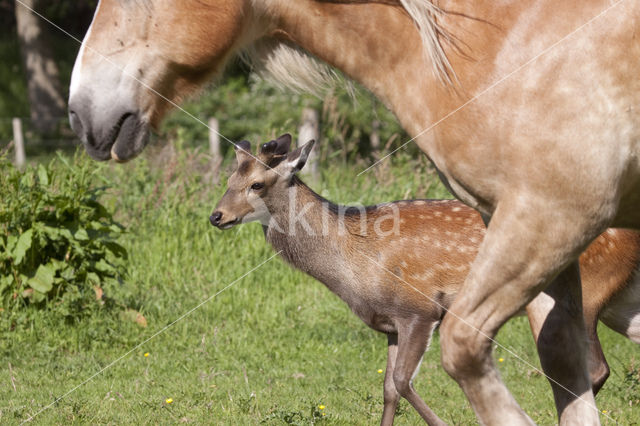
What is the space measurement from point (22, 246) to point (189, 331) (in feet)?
4.54

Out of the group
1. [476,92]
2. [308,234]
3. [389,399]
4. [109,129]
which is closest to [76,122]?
[109,129]

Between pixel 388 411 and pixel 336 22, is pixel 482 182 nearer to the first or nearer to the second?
pixel 336 22

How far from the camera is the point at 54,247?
641 cm

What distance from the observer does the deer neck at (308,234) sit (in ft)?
17.8

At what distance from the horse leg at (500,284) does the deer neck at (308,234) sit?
2.68 m

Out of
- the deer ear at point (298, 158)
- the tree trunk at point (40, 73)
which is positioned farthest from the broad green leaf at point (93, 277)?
the tree trunk at point (40, 73)

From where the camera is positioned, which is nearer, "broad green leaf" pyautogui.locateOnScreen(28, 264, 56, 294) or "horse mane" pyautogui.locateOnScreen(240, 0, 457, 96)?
"horse mane" pyautogui.locateOnScreen(240, 0, 457, 96)

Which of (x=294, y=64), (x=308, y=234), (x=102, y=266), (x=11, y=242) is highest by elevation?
(x=294, y=64)

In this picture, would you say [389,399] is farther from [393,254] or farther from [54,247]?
[54,247]

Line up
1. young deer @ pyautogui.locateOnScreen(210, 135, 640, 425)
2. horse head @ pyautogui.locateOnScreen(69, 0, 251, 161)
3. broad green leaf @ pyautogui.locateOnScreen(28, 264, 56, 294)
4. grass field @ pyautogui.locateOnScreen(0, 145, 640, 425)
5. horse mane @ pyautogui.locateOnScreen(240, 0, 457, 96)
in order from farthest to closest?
broad green leaf @ pyautogui.locateOnScreen(28, 264, 56, 294) → grass field @ pyautogui.locateOnScreen(0, 145, 640, 425) → young deer @ pyautogui.locateOnScreen(210, 135, 640, 425) → horse mane @ pyautogui.locateOnScreen(240, 0, 457, 96) → horse head @ pyautogui.locateOnScreen(69, 0, 251, 161)

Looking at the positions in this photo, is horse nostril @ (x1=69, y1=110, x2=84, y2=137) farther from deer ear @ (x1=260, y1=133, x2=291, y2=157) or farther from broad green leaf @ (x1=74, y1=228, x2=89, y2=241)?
broad green leaf @ (x1=74, y1=228, x2=89, y2=241)

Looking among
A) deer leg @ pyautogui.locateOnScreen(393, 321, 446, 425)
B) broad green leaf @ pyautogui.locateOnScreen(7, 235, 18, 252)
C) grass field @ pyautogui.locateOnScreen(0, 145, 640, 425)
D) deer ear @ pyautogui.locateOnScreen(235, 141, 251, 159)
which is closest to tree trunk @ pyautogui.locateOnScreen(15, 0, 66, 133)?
grass field @ pyautogui.locateOnScreen(0, 145, 640, 425)

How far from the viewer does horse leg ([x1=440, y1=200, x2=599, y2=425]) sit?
258 centimetres

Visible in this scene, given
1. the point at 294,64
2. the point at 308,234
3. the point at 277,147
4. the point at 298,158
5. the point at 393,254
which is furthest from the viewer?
the point at 277,147
